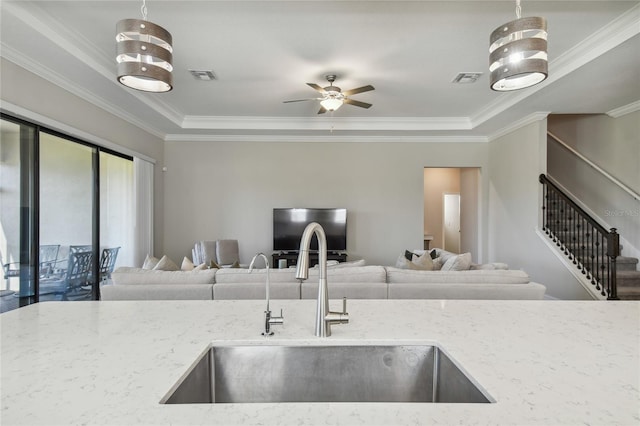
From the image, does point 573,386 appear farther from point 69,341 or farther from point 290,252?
point 290,252

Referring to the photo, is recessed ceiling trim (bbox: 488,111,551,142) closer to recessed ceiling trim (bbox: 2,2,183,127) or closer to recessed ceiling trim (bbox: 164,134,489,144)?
recessed ceiling trim (bbox: 164,134,489,144)

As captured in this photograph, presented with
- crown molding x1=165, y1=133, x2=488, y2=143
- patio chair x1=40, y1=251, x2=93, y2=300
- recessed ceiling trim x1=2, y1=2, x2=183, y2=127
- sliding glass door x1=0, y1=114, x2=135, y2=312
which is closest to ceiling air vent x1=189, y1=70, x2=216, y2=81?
recessed ceiling trim x1=2, y1=2, x2=183, y2=127

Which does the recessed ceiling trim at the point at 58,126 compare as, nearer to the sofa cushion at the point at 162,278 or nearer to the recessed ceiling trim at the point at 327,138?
the recessed ceiling trim at the point at 327,138

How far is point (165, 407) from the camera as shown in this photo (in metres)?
0.78

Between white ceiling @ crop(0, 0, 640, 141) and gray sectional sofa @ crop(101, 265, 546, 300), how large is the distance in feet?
7.19

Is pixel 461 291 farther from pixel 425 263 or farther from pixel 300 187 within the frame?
pixel 300 187

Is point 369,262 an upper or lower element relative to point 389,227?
lower

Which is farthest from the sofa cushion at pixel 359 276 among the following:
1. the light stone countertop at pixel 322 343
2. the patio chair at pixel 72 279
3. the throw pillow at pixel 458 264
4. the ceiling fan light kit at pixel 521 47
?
the patio chair at pixel 72 279

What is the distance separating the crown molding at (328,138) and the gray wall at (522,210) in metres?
0.72

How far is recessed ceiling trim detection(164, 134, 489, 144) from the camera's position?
6406mm

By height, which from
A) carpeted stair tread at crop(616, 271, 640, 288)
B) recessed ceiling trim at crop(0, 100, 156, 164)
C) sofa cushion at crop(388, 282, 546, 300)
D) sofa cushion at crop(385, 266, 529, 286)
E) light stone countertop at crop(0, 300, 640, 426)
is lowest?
carpeted stair tread at crop(616, 271, 640, 288)

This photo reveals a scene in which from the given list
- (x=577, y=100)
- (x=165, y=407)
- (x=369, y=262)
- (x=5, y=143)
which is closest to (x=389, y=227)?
(x=369, y=262)

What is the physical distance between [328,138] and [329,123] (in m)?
0.56

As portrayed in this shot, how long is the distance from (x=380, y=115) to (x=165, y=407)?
5.50m
